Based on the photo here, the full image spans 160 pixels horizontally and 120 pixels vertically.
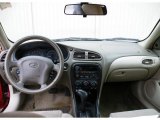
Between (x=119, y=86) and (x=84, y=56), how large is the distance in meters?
0.90

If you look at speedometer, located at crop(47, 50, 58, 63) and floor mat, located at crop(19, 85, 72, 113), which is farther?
floor mat, located at crop(19, 85, 72, 113)

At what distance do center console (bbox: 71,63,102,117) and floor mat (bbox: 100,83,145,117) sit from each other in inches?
15.2

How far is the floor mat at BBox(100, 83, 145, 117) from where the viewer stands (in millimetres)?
2789

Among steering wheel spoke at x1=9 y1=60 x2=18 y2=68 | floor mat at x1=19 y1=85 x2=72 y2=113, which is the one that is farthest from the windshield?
steering wheel spoke at x1=9 y1=60 x2=18 y2=68

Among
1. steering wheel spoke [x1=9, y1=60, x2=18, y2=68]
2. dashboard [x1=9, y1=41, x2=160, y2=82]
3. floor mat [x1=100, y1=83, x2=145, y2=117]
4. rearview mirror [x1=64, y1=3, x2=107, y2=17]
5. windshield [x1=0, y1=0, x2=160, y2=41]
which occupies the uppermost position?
rearview mirror [x1=64, y1=3, x2=107, y2=17]

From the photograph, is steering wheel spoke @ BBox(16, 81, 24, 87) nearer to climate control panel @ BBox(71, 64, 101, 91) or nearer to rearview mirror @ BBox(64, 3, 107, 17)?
climate control panel @ BBox(71, 64, 101, 91)

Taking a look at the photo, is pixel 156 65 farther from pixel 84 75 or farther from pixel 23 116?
pixel 23 116

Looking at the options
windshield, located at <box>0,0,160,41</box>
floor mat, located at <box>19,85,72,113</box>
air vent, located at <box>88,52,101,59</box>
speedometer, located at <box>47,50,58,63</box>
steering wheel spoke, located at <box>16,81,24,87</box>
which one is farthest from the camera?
windshield, located at <box>0,0,160,41</box>

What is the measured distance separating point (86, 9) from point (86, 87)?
67cm

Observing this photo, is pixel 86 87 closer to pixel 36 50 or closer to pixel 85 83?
pixel 85 83

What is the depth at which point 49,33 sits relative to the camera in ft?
13.5

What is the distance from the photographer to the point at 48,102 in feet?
9.07

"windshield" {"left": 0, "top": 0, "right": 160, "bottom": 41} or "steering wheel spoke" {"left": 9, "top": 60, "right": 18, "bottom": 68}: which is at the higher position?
"steering wheel spoke" {"left": 9, "top": 60, "right": 18, "bottom": 68}

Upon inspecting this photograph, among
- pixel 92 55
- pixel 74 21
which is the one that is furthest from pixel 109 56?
pixel 74 21
